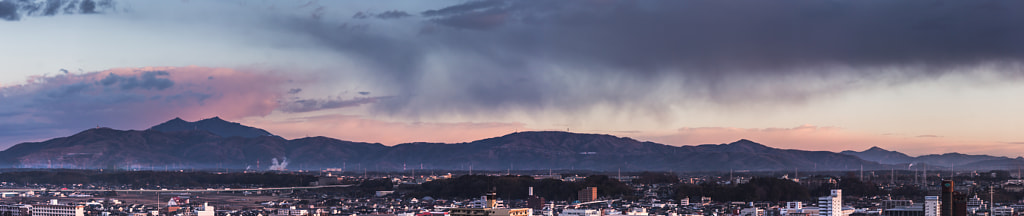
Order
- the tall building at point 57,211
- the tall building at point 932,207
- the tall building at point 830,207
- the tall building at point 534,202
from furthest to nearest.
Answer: the tall building at point 534,202
the tall building at point 57,211
the tall building at point 830,207
the tall building at point 932,207

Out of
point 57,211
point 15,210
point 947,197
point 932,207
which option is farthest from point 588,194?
point 947,197

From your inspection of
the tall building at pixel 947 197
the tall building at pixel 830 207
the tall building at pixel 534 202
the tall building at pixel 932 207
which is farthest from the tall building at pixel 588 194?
the tall building at pixel 947 197

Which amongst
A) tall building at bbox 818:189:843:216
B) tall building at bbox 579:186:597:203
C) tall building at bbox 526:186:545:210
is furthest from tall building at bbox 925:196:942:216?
tall building at bbox 579:186:597:203

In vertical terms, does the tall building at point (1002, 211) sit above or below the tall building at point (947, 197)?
below

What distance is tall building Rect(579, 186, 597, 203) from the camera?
4223 inches

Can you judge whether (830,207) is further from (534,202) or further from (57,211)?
(57,211)

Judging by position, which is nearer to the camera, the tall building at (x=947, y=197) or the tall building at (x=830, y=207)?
the tall building at (x=947, y=197)

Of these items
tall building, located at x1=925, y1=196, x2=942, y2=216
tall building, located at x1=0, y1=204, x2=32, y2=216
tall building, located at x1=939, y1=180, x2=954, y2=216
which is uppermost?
tall building, located at x1=939, y1=180, x2=954, y2=216

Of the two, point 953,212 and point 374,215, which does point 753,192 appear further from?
point 953,212

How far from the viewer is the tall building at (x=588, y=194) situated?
352 feet

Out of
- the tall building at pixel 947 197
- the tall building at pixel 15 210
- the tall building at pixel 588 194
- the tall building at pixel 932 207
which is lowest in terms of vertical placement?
the tall building at pixel 15 210

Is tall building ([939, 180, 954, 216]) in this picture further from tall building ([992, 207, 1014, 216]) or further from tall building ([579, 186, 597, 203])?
tall building ([579, 186, 597, 203])

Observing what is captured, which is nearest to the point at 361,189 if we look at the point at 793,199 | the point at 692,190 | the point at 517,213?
the point at 692,190

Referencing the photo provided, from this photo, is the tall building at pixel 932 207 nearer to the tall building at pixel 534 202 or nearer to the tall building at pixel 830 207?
the tall building at pixel 830 207
